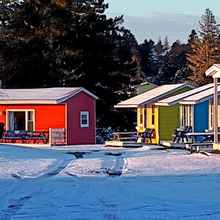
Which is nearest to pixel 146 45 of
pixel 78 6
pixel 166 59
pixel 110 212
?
pixel 166 59

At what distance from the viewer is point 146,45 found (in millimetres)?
143500

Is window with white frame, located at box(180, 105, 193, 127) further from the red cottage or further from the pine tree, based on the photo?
the pine tree

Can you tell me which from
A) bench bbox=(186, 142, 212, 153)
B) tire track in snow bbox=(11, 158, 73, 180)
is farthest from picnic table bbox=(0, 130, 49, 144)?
tire track in snow bbox=(11, 158, 73, 180)

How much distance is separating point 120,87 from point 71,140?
Answer: 20116 mm

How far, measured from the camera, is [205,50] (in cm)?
9869

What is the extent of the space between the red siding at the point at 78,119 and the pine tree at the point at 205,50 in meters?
43.0

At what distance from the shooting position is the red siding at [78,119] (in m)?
47.5

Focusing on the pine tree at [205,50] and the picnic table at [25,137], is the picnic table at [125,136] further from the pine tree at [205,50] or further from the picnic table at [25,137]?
the pine tree at [205,50]

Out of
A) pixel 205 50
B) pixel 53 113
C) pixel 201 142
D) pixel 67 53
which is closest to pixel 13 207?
pixel 201 142

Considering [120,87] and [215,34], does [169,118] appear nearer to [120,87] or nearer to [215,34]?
[120,87]

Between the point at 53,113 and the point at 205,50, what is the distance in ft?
178

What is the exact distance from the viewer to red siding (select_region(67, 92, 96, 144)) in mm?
47500

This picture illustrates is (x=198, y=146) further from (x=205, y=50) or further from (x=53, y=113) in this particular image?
(x=205, y=50)

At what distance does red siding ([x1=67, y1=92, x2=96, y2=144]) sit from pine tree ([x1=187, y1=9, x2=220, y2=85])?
4299cm
